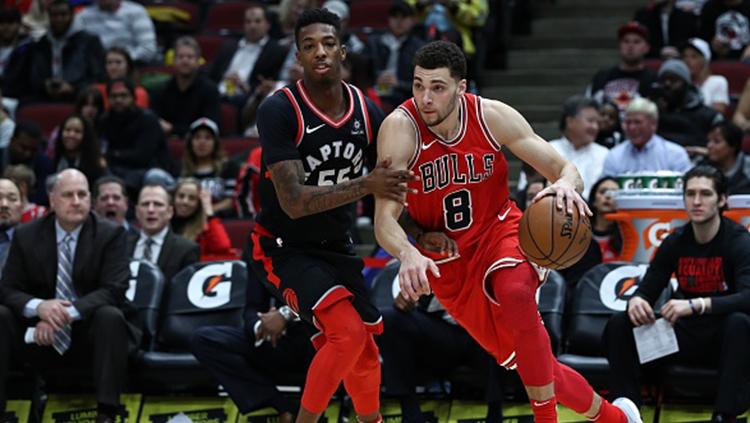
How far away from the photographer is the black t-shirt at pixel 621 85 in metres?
10.6

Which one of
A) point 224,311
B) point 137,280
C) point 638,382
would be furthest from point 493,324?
point 137,280

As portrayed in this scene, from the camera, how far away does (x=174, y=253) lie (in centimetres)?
871

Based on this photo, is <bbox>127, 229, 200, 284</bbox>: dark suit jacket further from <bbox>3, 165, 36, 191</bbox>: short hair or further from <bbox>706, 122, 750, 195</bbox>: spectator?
<bbox>706, 122, 750, 195</bbox>: spectator

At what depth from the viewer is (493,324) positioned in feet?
19.7

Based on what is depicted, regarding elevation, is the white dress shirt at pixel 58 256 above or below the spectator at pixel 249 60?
below

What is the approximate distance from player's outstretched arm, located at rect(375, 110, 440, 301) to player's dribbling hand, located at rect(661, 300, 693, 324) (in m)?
2.03

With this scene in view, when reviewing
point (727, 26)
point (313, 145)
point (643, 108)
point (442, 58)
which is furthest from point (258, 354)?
point (727, 26)

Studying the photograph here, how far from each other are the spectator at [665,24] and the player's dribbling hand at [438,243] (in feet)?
21.1

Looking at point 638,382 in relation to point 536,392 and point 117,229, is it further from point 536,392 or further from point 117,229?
point 117,229

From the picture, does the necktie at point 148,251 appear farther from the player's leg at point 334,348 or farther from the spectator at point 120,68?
the spectator at point 120,68

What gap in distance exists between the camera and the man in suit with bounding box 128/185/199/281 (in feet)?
28.5

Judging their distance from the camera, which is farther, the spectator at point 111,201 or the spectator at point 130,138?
the spectator at point 130,138

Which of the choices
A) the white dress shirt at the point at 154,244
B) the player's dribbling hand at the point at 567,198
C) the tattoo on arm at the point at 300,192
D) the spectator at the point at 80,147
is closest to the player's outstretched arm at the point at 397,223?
the tattoo on arm at the point at 300,192

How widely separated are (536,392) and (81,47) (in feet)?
26.0
